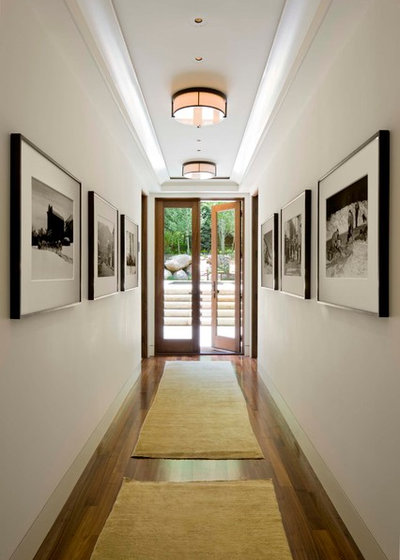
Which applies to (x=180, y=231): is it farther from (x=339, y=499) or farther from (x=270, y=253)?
(x=339, y=499)

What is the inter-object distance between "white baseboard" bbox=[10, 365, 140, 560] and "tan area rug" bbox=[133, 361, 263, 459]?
0.34 metres

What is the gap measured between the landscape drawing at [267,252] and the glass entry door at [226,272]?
6.55ft

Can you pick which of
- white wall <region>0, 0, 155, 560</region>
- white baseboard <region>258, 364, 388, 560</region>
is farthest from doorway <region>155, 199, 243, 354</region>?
white baseboard <region>258, 364, 388, 560</region>

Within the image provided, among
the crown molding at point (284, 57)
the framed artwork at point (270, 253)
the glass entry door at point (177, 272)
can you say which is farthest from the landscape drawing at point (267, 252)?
the glass entry door at point (177, 272)

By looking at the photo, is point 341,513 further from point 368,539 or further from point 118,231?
point 118,231

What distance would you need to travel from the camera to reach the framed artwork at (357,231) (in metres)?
1.91

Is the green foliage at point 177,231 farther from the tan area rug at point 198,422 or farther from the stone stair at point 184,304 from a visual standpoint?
the tan area rug at point 198,422

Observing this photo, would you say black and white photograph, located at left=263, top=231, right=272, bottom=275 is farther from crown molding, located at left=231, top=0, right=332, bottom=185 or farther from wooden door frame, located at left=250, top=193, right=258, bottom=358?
wooden door frame, located at left=250, top=193, right=258, bottom=358

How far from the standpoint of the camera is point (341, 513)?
2.43 metres

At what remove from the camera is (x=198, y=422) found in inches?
158

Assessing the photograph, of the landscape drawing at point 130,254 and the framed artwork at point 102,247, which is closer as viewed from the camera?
the framed artwork at point 102,247

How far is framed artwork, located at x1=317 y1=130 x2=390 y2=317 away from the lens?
1911 mm

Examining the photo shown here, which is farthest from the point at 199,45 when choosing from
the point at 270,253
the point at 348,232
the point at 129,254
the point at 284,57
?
the point at 129,254

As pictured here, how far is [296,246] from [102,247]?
63.9 inches
